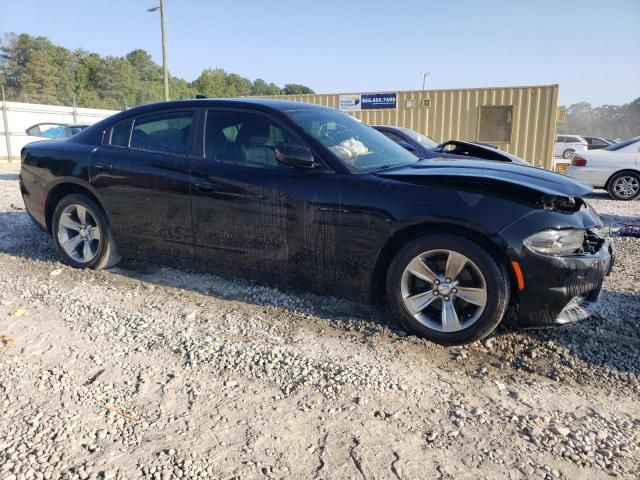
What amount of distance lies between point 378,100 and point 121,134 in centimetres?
1352

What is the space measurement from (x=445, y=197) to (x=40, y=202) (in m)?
4.00

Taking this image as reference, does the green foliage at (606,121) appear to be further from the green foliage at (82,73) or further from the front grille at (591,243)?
the front grille at (591,243)

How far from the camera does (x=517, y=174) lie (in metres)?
3.40

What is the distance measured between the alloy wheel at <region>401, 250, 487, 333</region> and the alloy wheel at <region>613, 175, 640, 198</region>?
9.26m

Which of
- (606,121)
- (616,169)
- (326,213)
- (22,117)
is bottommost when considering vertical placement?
(326,213)

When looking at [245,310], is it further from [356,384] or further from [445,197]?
[445,197]

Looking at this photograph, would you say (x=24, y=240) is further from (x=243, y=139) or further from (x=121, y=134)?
(x=243, y=139)

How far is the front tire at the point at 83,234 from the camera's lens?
4578 mm

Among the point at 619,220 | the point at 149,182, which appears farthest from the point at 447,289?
the point at 619,220

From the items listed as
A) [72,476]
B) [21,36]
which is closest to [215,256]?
[72,476]

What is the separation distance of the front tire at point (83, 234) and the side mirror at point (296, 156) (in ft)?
6.62

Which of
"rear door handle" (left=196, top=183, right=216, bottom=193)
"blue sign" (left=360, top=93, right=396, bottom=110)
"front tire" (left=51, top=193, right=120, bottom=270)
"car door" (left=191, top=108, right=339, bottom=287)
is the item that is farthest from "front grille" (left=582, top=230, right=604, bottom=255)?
A: "blue sign" (left=360, top=93, right=396, bottom=110)

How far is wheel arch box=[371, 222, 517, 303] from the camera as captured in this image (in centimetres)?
301

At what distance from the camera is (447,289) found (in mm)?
3150
